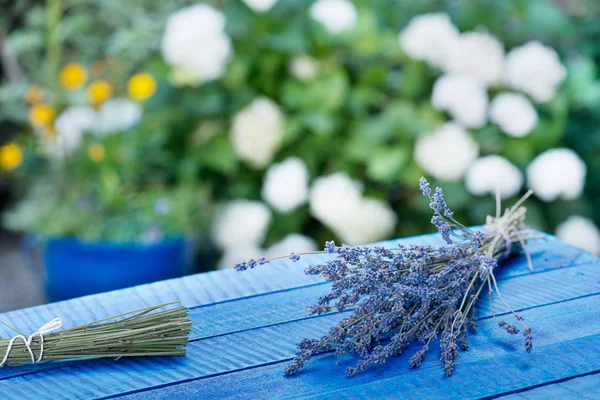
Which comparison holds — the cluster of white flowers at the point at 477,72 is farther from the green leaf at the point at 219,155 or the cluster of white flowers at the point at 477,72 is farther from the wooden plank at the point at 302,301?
the wooden plank at the point at 302,301

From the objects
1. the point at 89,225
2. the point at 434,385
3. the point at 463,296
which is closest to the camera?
the point at 434,385

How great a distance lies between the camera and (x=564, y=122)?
2.64 metres

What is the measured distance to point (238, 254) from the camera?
2.60 m

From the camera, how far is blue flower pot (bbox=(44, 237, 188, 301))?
2402 mm

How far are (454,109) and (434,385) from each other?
1563 mm

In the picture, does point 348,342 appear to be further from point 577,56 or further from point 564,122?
point 577,56

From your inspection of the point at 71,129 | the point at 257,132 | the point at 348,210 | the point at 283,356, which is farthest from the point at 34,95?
the point at 283,356

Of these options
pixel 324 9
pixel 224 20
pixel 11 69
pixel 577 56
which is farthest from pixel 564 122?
pixel 11 69

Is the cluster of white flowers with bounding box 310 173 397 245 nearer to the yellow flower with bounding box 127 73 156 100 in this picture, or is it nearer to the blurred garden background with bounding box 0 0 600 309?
the blurred garden background with bounding box 0 0 600 309

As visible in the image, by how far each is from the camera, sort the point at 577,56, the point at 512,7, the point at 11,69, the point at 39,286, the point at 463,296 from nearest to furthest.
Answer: the point at 463,296
the point at 512,7
the point at 577,56
the point at 39,286
the point at 11,69

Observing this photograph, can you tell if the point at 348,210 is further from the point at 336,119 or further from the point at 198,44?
the point at 198,44

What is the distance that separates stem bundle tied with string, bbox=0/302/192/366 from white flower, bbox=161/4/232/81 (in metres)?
1.50

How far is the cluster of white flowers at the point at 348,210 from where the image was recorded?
2.49 metres

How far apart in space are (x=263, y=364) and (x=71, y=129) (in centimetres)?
190
